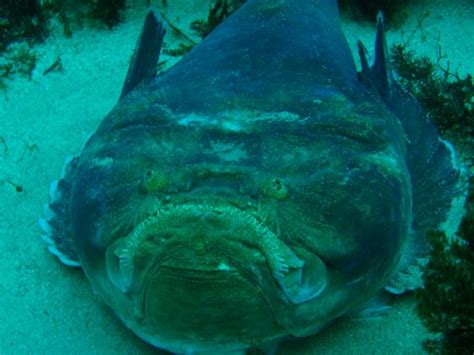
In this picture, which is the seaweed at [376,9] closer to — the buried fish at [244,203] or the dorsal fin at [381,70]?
the dorsal fin at [381,70]

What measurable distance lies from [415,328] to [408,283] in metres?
0.28

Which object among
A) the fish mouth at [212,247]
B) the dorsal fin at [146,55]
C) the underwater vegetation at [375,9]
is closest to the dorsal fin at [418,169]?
the fish mouth at [212,247]

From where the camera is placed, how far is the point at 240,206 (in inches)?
92.9

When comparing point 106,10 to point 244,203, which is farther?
point 106,10

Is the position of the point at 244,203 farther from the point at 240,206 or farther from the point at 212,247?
the point at 212,247

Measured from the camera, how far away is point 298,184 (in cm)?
261

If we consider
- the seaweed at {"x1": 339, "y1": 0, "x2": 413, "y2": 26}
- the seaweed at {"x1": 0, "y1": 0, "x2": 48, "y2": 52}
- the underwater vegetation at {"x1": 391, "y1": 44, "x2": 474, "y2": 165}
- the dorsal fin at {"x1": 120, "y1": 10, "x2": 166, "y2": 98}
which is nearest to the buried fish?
the dorsal fin at {"x1": 120, "y1": 10, "x2": 166, "y2": 98}

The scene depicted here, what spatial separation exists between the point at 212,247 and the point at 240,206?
0.21 metres

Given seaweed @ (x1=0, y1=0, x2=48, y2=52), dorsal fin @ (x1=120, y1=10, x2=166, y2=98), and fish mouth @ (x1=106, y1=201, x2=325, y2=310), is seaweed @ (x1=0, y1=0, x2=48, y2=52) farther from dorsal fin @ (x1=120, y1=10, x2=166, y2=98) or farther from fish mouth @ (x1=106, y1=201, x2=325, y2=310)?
fish mouth @ (x1=106, y1=201, x2=325, y2=310)

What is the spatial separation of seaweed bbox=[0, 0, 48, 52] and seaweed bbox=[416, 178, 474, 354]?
578cm

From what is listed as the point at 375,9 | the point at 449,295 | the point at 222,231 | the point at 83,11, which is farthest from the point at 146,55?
the point at 375,9

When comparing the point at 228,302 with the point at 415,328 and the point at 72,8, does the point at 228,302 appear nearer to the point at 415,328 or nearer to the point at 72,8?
the point at 415,328

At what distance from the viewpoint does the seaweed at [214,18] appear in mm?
6840

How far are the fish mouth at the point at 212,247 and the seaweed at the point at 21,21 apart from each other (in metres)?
5.30
